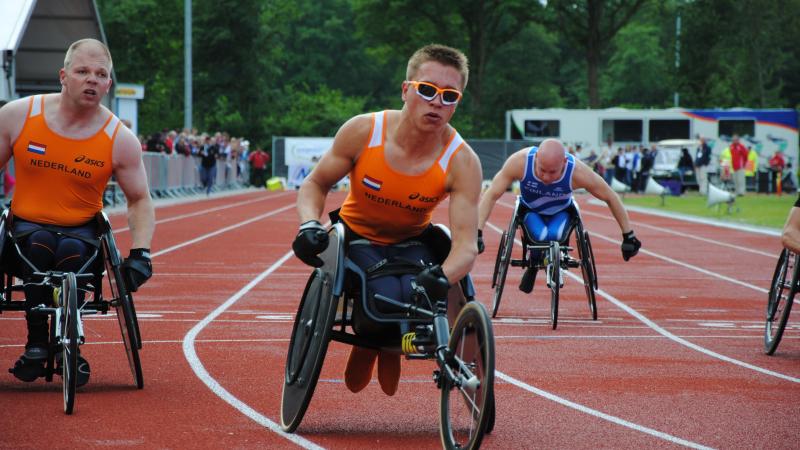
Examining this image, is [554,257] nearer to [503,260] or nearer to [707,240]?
[503,260]

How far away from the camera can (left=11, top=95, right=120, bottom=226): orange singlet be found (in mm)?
8047

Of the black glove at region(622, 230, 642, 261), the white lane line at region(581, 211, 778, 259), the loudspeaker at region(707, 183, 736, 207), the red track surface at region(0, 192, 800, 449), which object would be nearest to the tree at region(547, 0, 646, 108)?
the loudspeaker at region(707, 183, 736, 207)

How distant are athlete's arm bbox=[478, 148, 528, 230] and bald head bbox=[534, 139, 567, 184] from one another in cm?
16

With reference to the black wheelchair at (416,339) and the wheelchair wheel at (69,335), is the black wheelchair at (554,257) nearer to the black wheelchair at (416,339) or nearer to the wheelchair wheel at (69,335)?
the black wheelchair at (416,339)

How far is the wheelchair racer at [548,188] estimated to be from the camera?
1272 cm

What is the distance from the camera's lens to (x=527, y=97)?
291 ft

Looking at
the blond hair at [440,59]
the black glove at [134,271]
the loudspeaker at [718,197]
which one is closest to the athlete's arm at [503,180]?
the black glove at [134,271]

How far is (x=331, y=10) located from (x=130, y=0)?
36205mm

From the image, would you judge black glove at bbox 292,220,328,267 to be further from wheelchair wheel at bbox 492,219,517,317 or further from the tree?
the tree

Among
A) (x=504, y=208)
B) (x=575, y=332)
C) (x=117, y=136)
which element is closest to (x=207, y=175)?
(x=504, y=208)

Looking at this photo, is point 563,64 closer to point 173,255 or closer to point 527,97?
point 527,97

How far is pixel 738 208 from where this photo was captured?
38281 millimetres

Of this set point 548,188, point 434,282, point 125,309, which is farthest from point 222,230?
point 434,282

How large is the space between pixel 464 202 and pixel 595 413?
1.73 m
